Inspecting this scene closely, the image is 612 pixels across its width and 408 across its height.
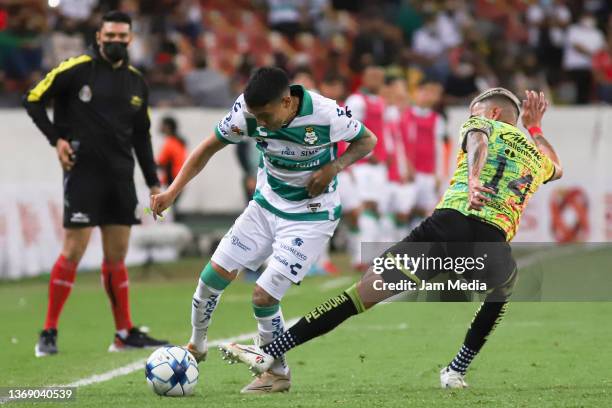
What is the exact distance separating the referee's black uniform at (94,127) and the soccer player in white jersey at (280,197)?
2352 millimetres

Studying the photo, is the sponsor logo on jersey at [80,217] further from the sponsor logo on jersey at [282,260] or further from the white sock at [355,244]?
the white sock at [355,244]

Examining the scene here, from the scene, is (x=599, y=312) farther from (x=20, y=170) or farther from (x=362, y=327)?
(x=20, y=170)

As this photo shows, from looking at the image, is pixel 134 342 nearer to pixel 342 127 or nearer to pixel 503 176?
pixel 342 127

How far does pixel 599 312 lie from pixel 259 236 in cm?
536

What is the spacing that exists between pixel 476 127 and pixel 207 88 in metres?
13.2

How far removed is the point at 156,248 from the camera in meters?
18.0

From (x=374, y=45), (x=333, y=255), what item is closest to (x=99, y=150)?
(x=333, y=255)

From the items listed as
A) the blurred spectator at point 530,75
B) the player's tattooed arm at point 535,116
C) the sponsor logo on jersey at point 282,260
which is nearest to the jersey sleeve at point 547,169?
the player's tattooed arm at point 535,116

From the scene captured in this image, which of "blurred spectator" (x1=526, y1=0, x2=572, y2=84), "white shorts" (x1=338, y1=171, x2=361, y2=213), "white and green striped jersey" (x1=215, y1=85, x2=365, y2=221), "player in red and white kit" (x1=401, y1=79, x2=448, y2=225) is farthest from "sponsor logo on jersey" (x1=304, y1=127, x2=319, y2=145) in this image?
"blurred spectator" (x1=526, y1=0, x2=572, y2=84)

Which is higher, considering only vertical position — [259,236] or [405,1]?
[405,1]

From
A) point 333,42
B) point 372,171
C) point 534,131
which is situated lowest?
point 372,171

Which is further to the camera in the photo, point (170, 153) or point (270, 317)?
point (170, 153)

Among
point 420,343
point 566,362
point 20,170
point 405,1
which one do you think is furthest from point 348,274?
point 405,1

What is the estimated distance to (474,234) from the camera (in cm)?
741
